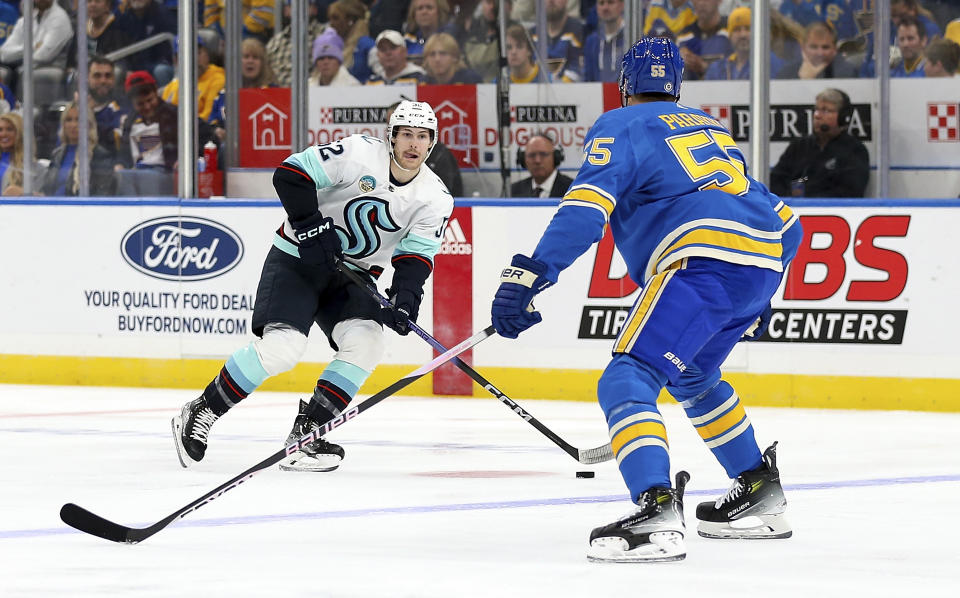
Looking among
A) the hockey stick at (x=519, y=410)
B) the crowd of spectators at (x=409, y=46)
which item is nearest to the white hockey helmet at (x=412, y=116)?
the hockey stick at (x=519, y=410)

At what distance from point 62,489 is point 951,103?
4659 mm

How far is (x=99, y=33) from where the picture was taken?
8953 millimetres

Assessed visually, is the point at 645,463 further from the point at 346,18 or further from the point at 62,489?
the point at 346,18

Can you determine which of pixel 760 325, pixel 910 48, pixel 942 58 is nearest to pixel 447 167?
pixel 910 48

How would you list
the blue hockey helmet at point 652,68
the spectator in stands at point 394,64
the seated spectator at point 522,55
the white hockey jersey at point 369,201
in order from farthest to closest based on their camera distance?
the spectator in stands at point 394,64
the seated spectator at point 522,55
the white hockey jersey at point 369,201
the blue hockey helmet at point 652,68

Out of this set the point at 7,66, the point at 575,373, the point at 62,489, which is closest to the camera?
the point at 62,489

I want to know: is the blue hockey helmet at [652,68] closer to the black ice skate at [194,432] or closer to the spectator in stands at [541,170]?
the black ice skate at [194,432]

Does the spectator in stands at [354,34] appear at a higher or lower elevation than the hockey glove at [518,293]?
higher

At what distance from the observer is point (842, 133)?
25.1 feet

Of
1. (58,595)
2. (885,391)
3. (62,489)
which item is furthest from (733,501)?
(885,391)

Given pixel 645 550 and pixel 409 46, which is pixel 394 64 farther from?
pixel 645 550

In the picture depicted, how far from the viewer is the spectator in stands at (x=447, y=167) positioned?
8242 mm

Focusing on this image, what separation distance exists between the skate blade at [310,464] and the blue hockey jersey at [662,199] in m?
1.73

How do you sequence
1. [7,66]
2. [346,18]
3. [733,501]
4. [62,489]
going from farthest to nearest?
[7,66], [346,18], [62,489], [733,501]
